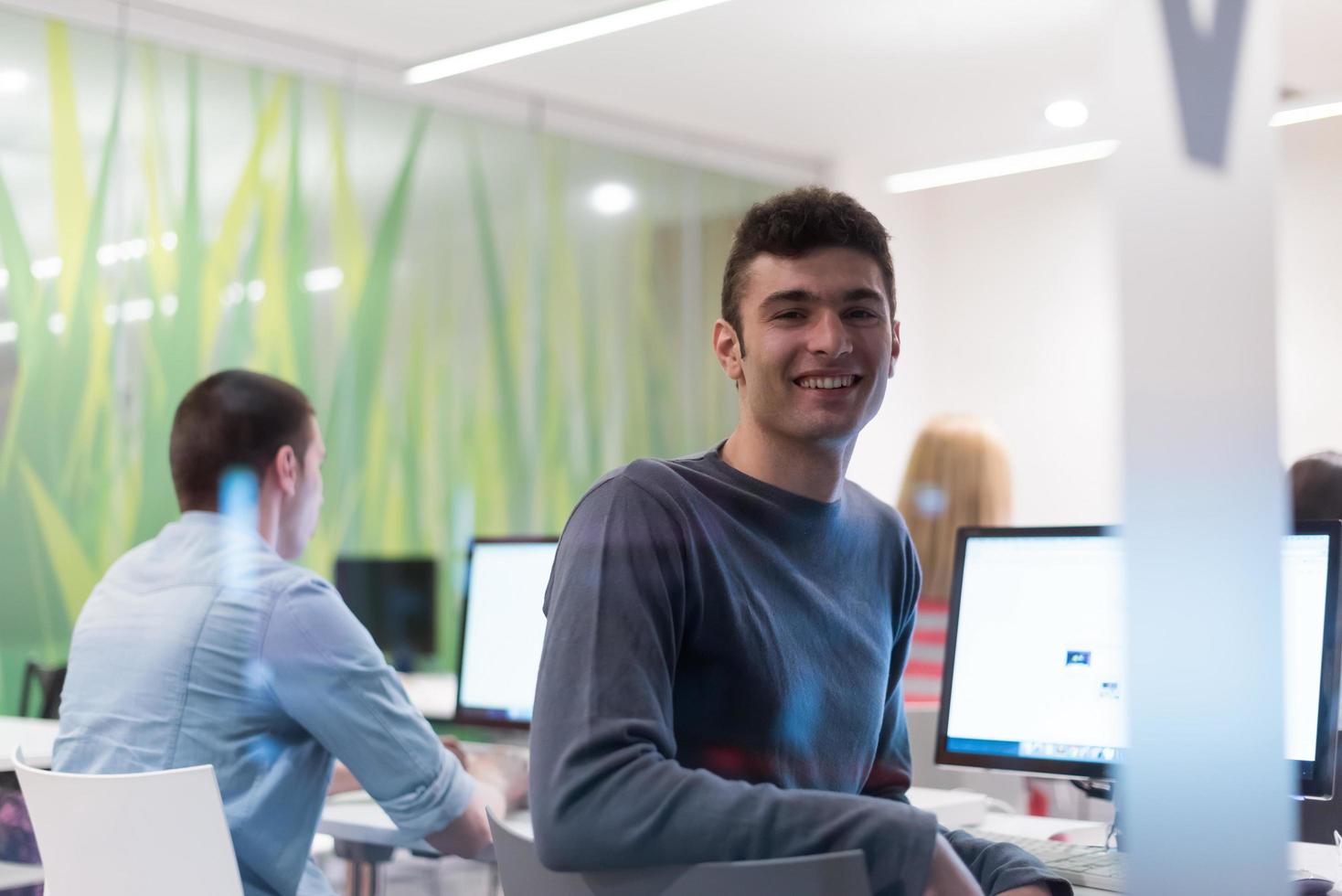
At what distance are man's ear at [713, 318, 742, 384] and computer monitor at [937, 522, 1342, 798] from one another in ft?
1.60

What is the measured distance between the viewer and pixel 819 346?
1.30 metres

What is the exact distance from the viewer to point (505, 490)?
5.28m

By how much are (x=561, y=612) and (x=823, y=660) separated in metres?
0.29

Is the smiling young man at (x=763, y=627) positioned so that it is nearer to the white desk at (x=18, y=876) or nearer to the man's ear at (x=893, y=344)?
the man's ear at (x=893, y=344)

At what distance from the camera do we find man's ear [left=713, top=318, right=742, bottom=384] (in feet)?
4.52

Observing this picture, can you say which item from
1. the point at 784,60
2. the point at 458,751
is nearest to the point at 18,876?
the point at 458,751

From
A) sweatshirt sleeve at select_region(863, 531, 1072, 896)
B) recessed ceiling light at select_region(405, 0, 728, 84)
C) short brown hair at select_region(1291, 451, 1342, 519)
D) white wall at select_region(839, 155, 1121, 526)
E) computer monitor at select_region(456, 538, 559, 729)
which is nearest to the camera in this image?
sweatshirt sleeve at select_region(863, 531, 1072, 896)

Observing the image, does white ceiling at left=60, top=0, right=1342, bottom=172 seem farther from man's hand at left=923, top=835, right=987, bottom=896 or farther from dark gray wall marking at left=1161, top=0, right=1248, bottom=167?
dark gray wall marking at left=1161, top=0, right=1248, bottom=167

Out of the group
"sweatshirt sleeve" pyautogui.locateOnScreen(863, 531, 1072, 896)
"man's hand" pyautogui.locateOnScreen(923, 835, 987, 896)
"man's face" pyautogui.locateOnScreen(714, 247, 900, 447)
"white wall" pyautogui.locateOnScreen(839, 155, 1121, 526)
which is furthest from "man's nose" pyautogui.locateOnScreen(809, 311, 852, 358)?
"white wall" pyautogui.locateOnScreen(839, 155, 1121, 526)

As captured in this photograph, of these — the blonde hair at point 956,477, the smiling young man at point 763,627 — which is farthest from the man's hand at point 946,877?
the blonde hair at point 956,477

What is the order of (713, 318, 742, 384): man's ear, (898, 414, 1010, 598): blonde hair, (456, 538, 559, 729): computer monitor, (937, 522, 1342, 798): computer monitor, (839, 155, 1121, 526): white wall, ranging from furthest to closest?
(839, 155, 1121, 526): white wall, (898, 414, 1010, 598): blonde hair, (456, 538, 559, 729): computer monitor, (937, 522, 1342, 798): computer monitor, (713, 318, 742, 384): man's ear

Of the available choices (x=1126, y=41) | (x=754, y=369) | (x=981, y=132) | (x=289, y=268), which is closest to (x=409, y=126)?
(x=289, y=268)

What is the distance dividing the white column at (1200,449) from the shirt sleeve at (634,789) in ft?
1.98

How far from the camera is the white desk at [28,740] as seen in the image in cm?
221
